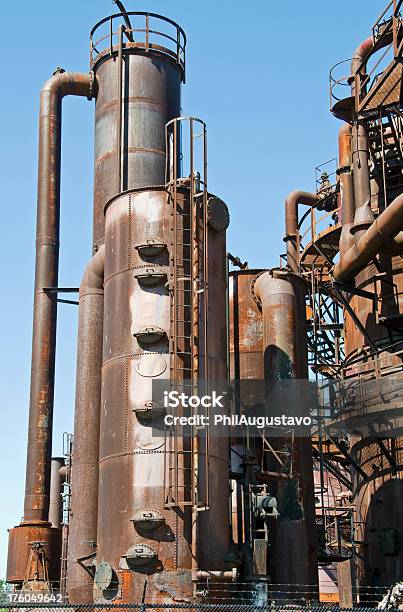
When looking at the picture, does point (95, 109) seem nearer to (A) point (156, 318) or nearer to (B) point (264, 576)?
(A) point (156, 318)

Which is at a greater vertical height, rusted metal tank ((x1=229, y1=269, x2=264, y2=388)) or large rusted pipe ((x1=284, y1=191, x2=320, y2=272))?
large rusted pipe ((x1=284, y1=191, x2=320, y2=272))

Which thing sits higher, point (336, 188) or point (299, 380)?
point (336, 188)

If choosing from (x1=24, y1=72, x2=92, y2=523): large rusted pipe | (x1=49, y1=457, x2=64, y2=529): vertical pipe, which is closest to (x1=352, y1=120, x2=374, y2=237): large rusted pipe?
(x1=24, y1=72, x2=92, y2=523): large rusted pipe

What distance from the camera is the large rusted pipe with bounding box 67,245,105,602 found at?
2438cm

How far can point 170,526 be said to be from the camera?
64.7 ft

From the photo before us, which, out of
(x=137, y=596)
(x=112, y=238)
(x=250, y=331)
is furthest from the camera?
(x=250, y=331)

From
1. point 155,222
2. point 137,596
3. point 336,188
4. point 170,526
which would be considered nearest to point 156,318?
point 155,222

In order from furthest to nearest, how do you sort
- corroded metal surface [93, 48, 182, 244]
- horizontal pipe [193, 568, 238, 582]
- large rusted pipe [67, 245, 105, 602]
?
1. corroded metal surface [93, 48, 182, 244]
2. large rusted pipe [67, 245, 105, 602]
3. horizontal pipe [193, 568, 238, 582]

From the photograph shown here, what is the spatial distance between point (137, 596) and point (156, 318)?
588 centimetres

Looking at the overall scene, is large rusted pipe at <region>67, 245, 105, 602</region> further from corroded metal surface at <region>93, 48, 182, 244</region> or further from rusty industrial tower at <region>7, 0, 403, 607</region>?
corroded metal surface at <region>93, 48, 182, 244</region>

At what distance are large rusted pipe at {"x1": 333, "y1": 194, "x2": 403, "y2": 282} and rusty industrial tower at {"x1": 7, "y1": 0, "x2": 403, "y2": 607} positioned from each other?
0.06 meters

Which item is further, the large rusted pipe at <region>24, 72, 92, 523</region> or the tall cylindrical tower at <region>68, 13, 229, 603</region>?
the large rusted pipe at <region>24, 72, 92, 523</region>

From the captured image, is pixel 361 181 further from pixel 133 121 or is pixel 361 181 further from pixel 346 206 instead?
pixel 133 121

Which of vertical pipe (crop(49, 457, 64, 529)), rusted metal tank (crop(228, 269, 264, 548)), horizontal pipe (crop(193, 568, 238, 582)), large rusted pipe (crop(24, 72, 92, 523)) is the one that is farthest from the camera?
vertical pipe (crop(49, 457, 64, 529))
